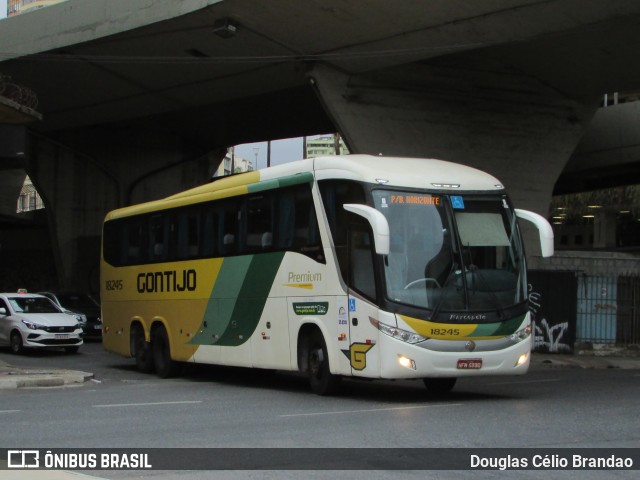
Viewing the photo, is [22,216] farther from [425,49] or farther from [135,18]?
[425,49]

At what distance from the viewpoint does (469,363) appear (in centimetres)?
1362

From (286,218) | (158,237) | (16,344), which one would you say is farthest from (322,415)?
(16,344)

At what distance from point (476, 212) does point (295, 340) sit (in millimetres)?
3649

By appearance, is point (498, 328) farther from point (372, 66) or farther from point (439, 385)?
point (372, 66)

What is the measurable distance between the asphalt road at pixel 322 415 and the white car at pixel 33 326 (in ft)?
23.7

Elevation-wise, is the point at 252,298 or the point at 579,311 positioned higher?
the point at 252,298

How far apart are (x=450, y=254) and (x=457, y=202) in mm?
896

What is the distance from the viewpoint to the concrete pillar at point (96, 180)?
49375 millimetres

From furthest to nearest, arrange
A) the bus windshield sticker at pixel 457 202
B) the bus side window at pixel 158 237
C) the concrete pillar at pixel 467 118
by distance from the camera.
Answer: the concrete pillar at pixel 467 118
the bus side window at pixel 158 237
the bus windshield sticker at pixel 457 202

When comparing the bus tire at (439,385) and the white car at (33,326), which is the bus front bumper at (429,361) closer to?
the bus tire at (439,385)

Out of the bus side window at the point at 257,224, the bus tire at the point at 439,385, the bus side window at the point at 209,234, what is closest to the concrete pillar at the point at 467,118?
the bus side window at the point at 209,234

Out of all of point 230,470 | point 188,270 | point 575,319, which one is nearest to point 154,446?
point 230,470

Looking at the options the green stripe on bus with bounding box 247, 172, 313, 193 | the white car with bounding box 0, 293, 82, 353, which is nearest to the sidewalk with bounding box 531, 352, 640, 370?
the green stripe on bus with bounding box 247, 172, 313, 193

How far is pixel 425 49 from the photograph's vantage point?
27.2m
